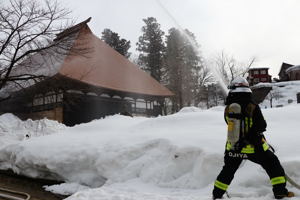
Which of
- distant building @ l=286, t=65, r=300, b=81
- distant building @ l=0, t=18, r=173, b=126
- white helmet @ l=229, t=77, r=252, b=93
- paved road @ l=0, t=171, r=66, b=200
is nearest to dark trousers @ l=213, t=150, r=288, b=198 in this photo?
white helmet @ l=229, t=77, r=252, b=93

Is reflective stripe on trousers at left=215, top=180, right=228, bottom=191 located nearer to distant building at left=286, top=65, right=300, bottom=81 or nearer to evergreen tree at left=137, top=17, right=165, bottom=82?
evergreen tree at left=137, top=17, right=165, bottom=82

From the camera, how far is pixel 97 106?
2255 cm

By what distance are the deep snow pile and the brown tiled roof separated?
1205cm

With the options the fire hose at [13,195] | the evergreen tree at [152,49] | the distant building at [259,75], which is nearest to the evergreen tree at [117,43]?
the evergreen tree at [152,49]

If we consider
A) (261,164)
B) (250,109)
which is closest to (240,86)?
(250,109)

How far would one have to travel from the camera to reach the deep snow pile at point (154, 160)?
185 inches

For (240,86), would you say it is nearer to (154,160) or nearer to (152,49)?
(154,160)

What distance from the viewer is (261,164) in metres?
3.92

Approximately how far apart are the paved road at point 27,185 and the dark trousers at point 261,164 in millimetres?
3813

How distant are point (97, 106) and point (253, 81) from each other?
104 ft

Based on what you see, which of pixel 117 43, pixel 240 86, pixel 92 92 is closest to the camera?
pixel 240 86

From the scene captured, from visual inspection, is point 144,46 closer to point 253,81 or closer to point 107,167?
point 253,81

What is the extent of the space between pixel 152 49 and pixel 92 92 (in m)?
19.7

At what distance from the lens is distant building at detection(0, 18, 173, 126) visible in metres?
20.0
